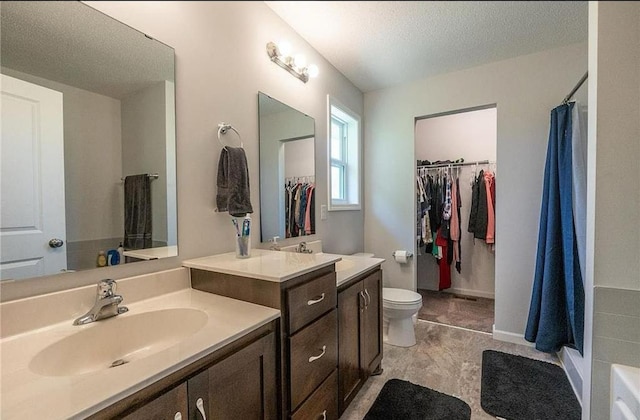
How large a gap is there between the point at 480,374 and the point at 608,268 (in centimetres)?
153

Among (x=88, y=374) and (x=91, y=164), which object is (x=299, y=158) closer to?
(x=91, y=164)

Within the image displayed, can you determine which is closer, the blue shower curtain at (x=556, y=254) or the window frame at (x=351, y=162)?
the blue shower curtain at (x=556, y=254)

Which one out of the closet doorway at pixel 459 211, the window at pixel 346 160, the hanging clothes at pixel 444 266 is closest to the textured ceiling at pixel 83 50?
the window at pixel 346 160

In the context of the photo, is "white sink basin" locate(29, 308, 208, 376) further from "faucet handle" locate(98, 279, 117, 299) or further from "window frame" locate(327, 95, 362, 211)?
"window frame" locate(327, 95, 362, 211)

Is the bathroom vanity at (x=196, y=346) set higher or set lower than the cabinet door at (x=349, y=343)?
higher

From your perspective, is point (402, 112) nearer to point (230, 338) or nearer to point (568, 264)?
point (568, 264)

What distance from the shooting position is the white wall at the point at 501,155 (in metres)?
2.02

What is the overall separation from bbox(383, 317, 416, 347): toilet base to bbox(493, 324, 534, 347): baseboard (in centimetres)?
70

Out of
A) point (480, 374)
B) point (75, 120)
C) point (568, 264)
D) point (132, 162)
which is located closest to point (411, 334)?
point (480, 374)

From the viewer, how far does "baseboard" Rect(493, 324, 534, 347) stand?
2.17 m

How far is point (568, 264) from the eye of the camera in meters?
1.67

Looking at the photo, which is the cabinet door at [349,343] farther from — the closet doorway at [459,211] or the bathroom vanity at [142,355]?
the closet doorway at [459,211]

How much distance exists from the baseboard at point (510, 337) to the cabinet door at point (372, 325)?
116 centimetres

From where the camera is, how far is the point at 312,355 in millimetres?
1141
